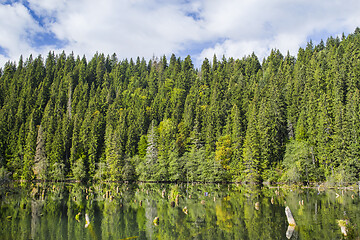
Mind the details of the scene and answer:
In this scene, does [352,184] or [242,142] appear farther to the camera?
[242,142]

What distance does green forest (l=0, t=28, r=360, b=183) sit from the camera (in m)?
74.3

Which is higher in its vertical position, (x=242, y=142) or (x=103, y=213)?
(x=242, y=142)

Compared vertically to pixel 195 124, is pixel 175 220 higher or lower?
lower

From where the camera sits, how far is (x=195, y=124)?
104 metres

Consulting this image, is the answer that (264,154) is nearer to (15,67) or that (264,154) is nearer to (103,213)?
(103,213)

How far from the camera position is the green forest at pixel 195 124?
74312 mm

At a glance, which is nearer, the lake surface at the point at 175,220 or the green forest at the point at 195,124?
the lake surface at the point at 175,220

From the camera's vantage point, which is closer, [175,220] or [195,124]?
[175,220]

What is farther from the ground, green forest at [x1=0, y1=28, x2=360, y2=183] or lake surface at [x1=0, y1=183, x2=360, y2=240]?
green forest at [x1=0, y1=28, x2=360, y2=183]

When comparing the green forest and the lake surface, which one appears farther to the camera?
the green forest

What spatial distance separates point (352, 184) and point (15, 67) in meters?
176

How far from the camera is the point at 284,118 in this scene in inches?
3674

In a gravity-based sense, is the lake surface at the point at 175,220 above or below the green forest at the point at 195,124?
below

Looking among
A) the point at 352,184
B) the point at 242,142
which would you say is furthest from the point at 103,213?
the point at 242,142
